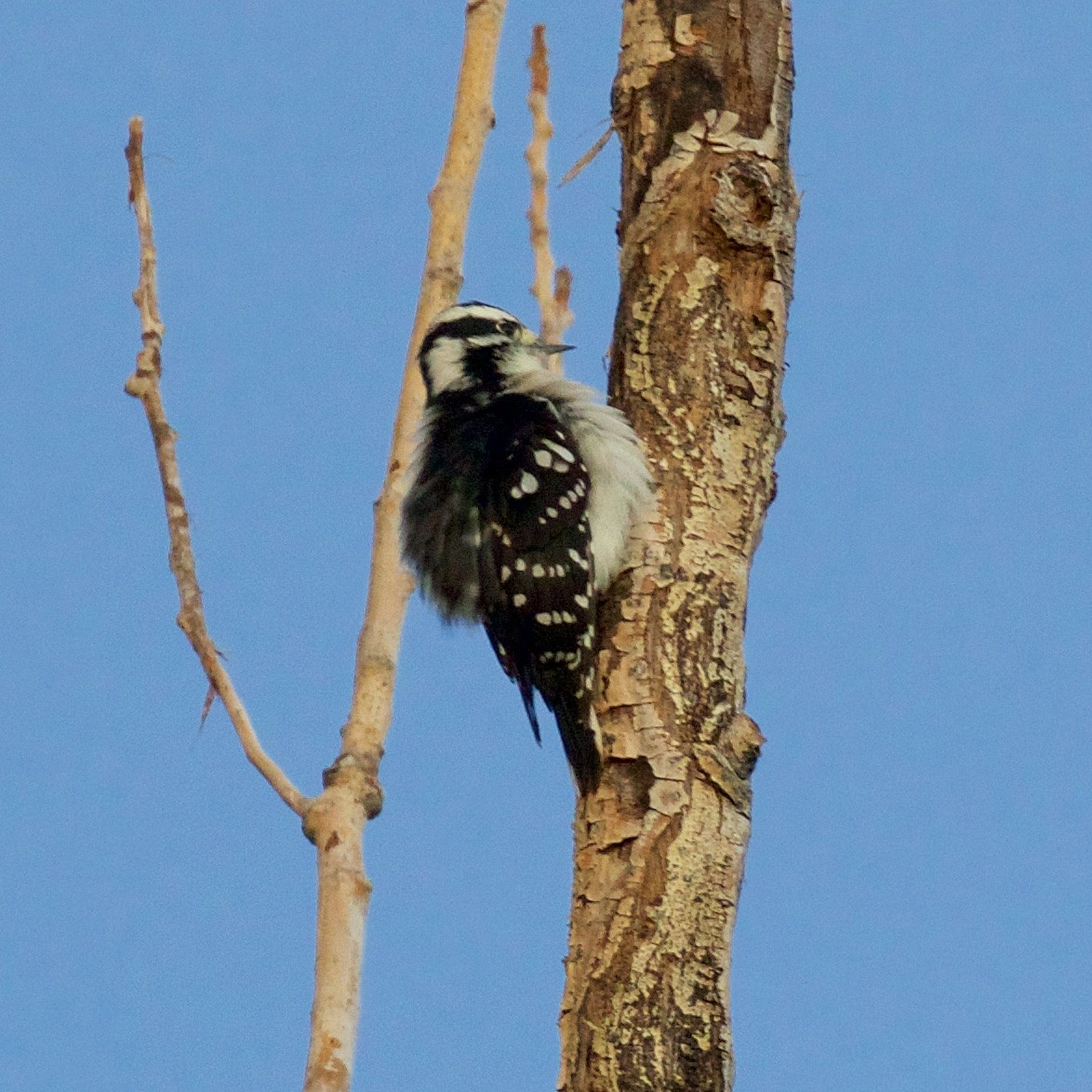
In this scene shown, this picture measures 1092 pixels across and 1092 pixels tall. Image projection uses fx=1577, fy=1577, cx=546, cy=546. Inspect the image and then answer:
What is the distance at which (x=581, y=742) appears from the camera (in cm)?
312

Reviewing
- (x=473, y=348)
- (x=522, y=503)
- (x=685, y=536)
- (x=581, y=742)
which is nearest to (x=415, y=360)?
(x=473, y=348)

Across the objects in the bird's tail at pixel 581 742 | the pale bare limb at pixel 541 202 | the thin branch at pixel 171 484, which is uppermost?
the pale bare limb at pixel 541 202

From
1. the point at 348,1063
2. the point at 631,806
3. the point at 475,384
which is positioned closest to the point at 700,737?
the point at 631,806

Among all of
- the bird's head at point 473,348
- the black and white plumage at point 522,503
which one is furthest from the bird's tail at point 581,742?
the bird's head at point 473,348

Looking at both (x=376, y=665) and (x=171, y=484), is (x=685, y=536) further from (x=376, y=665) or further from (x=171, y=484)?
(x=171, y=484)

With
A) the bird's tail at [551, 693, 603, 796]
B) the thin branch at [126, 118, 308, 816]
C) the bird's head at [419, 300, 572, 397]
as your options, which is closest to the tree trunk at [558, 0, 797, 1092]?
the bird's tail at [551, 693, 603, 796]

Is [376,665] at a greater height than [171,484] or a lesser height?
lesser

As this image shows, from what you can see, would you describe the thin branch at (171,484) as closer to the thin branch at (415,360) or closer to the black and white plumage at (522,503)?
the thin branch at (415,360)

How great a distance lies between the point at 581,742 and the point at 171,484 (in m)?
1.17

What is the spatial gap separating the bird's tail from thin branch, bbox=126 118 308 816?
678 millimetres

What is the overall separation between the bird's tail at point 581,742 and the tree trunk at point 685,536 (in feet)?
0.10

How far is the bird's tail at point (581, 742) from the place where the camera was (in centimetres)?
308

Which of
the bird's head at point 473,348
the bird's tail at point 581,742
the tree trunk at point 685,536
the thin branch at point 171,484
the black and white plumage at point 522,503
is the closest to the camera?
the tree trunk at point 685,536

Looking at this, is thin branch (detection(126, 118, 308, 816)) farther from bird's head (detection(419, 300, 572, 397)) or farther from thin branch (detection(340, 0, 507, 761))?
bird's head (detection(419, 300, 572, 397))
